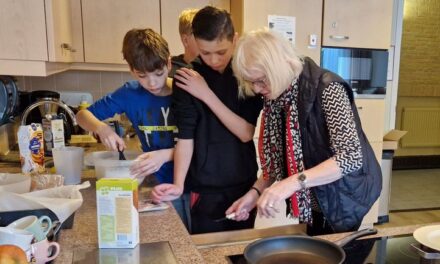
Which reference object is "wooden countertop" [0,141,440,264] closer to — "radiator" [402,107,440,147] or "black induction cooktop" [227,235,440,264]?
"black induction cooktop" [227,235,440,264]

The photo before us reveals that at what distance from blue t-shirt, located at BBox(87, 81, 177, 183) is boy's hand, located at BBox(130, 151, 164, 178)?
10 centimetres

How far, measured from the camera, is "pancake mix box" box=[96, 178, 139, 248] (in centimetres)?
75

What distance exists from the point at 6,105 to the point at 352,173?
4.96 ft

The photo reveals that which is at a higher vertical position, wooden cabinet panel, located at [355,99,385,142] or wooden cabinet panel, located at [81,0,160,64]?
wooden cabinet panel, located at [81,0,160,64]

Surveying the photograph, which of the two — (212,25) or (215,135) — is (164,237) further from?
(212,25)

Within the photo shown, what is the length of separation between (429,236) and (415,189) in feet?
11.1

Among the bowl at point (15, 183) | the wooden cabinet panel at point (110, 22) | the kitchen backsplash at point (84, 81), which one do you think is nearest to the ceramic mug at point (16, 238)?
the bowl at point (15, 183)

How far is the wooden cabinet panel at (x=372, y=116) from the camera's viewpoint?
258 cm

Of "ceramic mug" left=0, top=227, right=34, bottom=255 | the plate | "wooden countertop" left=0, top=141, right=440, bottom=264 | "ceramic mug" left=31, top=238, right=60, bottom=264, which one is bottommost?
"wooden countertop" left=0, top=141, right=440, bottom=264

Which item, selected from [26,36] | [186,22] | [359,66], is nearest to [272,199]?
[186,22]

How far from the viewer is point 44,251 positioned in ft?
2.28

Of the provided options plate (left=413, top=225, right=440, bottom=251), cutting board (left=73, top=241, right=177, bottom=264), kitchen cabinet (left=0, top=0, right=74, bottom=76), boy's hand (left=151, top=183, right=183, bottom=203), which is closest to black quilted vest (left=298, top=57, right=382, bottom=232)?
plate (left=413, top=225, right=440, bottom=251)

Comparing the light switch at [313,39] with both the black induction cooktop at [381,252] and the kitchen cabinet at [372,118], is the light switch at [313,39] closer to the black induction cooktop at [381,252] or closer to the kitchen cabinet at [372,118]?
the kitchen cabinet at [372,118]

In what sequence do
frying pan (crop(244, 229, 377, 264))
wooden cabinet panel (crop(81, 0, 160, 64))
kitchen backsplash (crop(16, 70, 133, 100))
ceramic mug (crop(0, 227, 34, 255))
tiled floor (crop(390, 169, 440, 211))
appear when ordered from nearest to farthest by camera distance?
ceramic mug (crop(0, 227, 34, 255)) → frying pan (crop(244, 229, 377, 264)) → wooden cabinet panel (crop(81, 0, 160, 64)) → kitchen backsplash (crop(16, 70, 133, 100)) → tiled floor (crop(390, 169, 440, 211))
